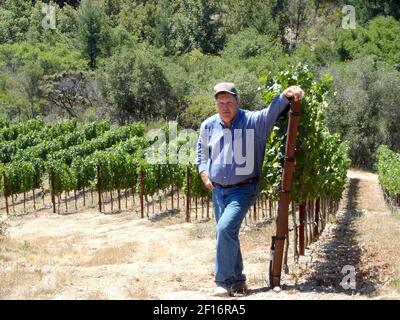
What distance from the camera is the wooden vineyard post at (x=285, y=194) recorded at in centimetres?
543

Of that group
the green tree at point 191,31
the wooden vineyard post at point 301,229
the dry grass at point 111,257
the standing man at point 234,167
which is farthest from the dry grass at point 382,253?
the green tree at point 191,31

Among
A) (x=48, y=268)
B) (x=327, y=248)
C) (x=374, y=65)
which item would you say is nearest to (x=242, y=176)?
(x=48, y=268)

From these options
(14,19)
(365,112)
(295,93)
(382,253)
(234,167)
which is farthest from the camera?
(14,19)

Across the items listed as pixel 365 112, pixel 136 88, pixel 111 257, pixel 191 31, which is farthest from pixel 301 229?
pixel 191 31

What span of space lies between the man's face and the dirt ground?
1798 millimetres

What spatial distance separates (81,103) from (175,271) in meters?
39.0

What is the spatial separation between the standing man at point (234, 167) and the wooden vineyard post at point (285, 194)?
0.17m

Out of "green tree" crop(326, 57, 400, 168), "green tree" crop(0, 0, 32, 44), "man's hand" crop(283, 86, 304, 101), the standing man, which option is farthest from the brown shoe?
"green tree" crop(0, 0, 32, 44)

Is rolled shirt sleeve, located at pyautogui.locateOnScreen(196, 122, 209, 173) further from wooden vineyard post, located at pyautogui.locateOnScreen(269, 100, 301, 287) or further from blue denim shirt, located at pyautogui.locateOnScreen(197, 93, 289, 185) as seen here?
wooden vineyard post, located at pyautogui.locateOnScreen(269, 100, 301, 287)

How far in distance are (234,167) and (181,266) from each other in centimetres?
274

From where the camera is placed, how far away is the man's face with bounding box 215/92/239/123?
18.4 feet

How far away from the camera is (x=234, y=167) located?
5.62m

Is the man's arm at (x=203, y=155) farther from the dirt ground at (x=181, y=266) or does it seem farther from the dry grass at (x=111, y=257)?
the dry grass at (x=111, y=257)

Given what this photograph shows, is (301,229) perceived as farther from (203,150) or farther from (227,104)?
(227,104)
